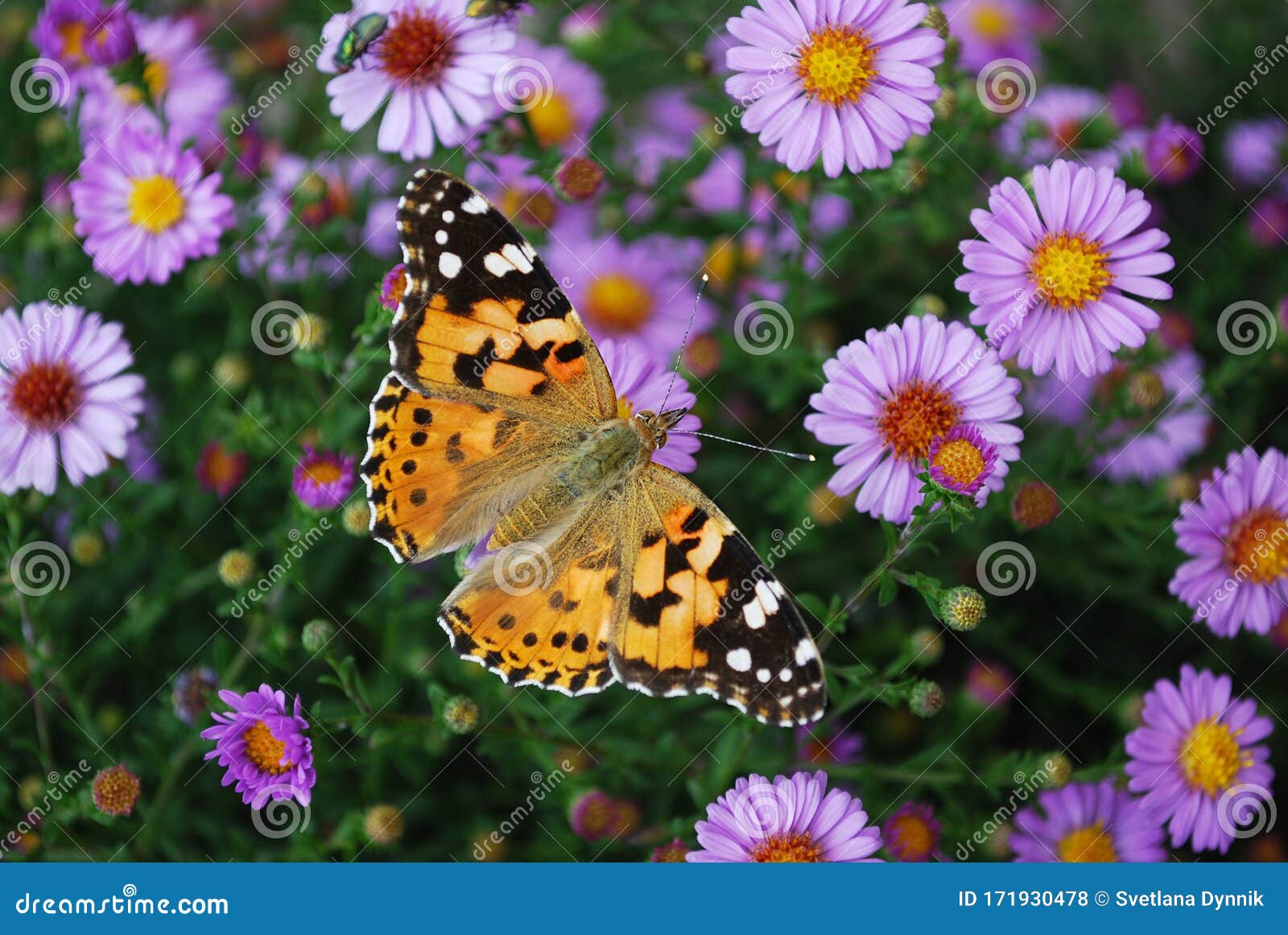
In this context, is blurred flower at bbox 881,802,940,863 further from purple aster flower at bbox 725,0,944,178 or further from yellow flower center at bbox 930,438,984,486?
purple aster flower at bbox 725,0,944,178

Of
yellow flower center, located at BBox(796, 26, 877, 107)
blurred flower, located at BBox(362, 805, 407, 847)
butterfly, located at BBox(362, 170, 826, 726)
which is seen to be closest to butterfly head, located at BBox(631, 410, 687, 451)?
butterfly, located at BBox(362, 170, 826, 726)

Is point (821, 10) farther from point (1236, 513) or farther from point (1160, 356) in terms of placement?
point (1236, 513)

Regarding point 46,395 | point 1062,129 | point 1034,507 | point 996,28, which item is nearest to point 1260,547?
point 1034,507

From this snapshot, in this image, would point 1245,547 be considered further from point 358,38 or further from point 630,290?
point 358,38

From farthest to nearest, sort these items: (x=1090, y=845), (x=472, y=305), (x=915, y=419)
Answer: (x=1090, y=845), (x=915, y=419), (x=472, y=305)

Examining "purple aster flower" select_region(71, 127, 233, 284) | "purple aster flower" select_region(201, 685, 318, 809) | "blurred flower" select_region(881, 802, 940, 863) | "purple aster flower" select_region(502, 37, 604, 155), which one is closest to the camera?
"purple aster flower" select_region(201, 685, 318, 809)
